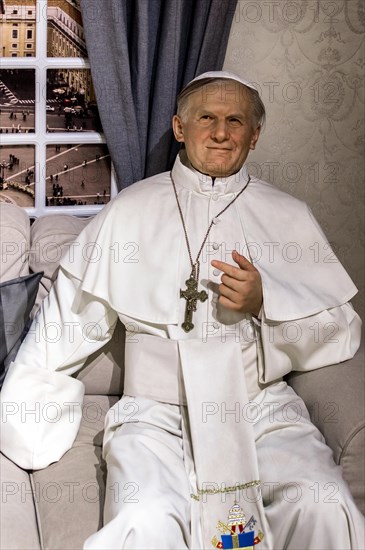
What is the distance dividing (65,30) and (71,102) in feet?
0.97

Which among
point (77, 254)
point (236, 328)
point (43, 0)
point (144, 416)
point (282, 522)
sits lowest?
point (282, 522)

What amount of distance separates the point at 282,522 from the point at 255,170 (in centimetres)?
184

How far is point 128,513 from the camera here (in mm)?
2398

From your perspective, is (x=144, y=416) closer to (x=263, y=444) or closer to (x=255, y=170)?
(x=263, y=444)

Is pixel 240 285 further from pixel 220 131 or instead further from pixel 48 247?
A: pixel 48 247

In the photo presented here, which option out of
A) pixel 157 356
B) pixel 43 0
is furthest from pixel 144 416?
pixel 43 0

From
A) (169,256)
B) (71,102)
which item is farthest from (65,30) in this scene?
(169,256)

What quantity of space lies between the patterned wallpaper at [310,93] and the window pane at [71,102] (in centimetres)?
61

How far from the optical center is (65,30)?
3.70 meters

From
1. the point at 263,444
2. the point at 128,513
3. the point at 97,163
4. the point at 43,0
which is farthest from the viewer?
the point at 97,163

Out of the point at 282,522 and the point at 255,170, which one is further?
the point at 255,170

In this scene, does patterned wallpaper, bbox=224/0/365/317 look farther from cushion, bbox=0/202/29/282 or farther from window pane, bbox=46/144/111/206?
cushion, bbox=0/202/29/282

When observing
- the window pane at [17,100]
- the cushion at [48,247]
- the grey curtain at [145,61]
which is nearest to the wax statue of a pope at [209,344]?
the cushion at [48,247]

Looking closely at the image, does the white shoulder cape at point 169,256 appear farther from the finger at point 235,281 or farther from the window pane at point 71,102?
the window pane at point 71,102
